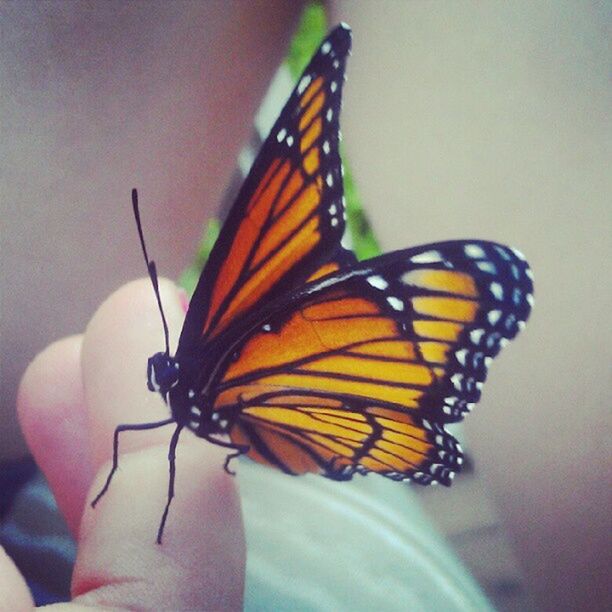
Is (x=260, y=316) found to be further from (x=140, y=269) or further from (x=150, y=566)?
(x=140, y=269)

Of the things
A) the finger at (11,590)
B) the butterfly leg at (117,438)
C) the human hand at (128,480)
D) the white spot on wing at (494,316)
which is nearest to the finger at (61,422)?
the human hand at (128,480)

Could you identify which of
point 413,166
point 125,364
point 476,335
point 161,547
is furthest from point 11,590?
point 413,166

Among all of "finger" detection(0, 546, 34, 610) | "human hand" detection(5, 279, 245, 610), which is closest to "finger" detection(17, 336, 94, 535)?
"human hand" detection(5, 279, 245, 610)

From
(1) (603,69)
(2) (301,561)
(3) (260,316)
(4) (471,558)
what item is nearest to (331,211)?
(3) (260,316)

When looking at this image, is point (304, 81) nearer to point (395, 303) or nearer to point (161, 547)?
point (395, 303)

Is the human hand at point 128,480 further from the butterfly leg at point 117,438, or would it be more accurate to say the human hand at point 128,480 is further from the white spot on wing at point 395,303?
the white spot on wing at point 395,303

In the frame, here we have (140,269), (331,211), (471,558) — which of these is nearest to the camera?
(331,211)

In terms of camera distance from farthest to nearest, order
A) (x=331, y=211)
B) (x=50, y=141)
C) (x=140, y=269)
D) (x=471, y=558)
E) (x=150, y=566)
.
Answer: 1. (x=471, y=558)
2. (x=140, y=269)
3. (x=50, y=141)
4. (x=331, y=211)
5. (x=150, y=566)
